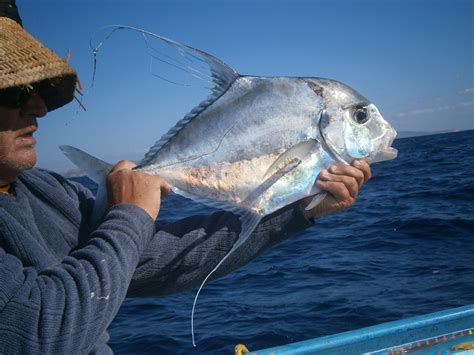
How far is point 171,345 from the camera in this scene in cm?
553

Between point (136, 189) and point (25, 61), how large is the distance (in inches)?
31.2

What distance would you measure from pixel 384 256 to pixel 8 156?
300 inches

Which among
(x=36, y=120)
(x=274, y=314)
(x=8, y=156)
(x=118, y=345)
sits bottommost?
(x=118, y=345)

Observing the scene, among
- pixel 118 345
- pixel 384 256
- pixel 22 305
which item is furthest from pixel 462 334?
pixel 384 256

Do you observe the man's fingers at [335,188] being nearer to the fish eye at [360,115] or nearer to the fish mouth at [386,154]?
the fish mouth at [386,154]

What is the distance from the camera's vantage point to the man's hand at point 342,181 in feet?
7.21

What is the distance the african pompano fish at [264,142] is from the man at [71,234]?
12 centimetres

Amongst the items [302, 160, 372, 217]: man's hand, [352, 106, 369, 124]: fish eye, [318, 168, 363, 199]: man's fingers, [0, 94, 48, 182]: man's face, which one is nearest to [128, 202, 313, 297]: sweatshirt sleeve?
[302, 160, 372, 217]: man's hand

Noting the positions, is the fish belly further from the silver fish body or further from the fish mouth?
the fish mouth

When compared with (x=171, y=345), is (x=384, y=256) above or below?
above

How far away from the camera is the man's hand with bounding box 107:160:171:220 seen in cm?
204

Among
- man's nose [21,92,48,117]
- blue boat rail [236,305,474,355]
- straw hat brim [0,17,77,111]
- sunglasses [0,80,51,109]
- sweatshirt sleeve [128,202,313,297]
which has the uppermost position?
straw hat brim [0,17,77,111]

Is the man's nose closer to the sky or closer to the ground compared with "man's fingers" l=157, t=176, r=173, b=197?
closer to the sky

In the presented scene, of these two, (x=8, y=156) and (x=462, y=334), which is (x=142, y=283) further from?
(x=462, y=334)
